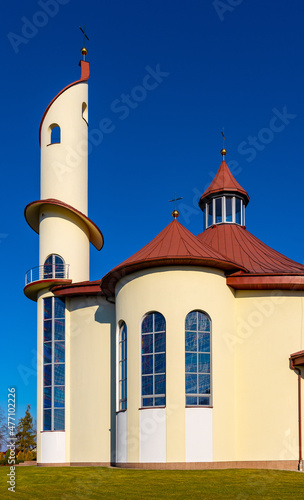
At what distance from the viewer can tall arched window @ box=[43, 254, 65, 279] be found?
86.3ft

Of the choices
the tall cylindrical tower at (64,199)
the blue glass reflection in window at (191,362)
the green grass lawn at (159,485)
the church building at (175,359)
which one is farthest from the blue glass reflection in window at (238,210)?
the green grass lawn at (159,485)

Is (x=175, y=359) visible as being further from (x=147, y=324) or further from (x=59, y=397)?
(x=59, y=397)

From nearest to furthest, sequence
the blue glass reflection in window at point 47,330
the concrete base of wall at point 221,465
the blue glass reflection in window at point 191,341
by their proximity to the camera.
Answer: the concrete base of wall at point 221,465, the blue glass reflection in window at point 191,341, the blue glass reflection in window at point 47,330

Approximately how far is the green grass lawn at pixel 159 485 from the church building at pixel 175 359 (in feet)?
6.47

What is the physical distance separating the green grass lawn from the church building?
1.97 m

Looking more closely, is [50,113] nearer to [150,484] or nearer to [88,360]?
Result: [88,360]

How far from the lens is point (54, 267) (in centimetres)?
2641

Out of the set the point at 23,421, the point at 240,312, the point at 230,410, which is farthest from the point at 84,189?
the point at 23,421

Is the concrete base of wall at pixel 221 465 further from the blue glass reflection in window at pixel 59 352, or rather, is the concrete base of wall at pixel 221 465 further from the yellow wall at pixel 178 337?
the blue glass reflection in window at pixel 59 352

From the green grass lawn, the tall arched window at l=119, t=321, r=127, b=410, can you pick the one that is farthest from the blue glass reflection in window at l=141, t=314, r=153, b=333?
the green grass lawn

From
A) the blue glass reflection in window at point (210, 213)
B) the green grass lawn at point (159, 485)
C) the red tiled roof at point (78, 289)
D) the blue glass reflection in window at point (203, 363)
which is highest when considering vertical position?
the blue glass reflection in window at point (210, 213)

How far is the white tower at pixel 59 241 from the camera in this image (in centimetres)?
2500

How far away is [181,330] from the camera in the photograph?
20531 millimetres

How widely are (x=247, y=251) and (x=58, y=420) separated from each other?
993 centimetres
